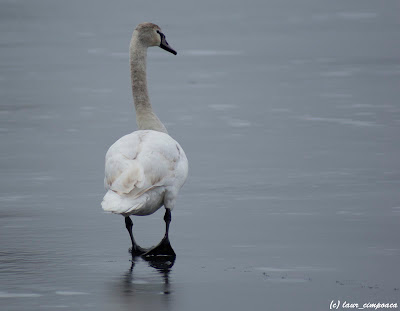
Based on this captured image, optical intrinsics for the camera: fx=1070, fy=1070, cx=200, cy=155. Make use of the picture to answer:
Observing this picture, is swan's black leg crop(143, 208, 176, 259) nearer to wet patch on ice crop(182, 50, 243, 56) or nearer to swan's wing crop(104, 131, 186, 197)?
swan's wing crop(104, 131, 186, 197)

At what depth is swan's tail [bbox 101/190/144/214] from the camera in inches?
292

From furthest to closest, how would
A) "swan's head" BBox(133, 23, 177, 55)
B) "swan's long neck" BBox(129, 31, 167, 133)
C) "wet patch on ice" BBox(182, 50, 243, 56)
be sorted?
"wet patch on ice" BBox(182, 50, 243, 56) < "swan's head" BBox(133, 23, 177, 55) < "swan's long neck" BBox(129, 31, 167, 133)

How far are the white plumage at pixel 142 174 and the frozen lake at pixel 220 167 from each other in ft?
1.27

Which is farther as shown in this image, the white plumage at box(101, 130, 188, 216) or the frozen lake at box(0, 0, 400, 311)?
the white plumage at box(101, 130, 188, 216)

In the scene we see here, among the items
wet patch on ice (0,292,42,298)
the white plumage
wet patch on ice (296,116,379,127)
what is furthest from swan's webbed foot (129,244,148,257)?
wet patch on ice (296,116,379,127)

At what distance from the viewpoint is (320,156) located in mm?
11141

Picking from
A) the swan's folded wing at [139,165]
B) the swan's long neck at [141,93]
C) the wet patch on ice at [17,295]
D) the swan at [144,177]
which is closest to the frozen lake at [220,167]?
the wet patch on ice at [17,295]

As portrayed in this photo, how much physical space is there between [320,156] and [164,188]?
349cm

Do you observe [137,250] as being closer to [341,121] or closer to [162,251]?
[162,251]

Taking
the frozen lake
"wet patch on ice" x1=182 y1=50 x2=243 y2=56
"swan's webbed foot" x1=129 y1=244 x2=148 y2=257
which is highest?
"wet patch on ice" x1=182 y1=50 x2=243 y2=56

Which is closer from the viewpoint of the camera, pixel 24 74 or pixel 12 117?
pixel 12 117

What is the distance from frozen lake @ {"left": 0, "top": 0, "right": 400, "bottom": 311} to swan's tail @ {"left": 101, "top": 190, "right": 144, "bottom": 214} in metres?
0.36

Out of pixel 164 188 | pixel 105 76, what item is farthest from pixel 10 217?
pixel 105 76

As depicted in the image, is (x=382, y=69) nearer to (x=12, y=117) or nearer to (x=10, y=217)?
(x=12, y=117)
